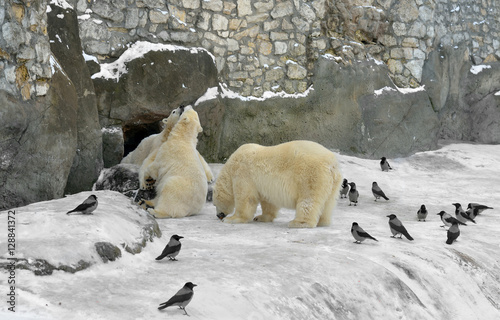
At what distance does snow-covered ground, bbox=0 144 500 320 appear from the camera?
11.6ft

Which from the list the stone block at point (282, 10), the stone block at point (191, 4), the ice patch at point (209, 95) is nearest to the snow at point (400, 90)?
the stone block at point (282, 10)

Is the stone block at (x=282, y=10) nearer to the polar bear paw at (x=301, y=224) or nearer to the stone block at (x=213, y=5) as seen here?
the stone block at (x=213, y=5)

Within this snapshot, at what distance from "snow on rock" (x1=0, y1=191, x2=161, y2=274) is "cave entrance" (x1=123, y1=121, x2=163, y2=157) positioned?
18.1ft

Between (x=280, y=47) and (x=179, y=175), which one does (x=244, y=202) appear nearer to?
(x=179, y=175)

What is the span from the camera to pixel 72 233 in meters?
4.32

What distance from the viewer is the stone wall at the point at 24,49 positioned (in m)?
6.53

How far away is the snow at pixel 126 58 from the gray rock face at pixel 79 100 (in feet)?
2.92

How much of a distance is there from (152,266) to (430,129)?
10975mm

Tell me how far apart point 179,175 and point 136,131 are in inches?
152

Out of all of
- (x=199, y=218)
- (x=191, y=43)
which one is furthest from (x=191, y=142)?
(x=191, y=43)

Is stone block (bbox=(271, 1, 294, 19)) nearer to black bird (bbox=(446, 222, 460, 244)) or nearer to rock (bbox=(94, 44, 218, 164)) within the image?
rock (bbox=(94, 44, 218, 164))

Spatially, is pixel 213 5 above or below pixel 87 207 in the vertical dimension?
above

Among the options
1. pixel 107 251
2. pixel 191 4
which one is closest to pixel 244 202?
pixel 107 251

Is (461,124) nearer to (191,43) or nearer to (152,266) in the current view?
(191,43)
